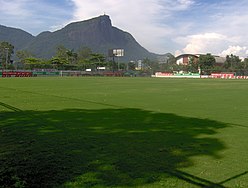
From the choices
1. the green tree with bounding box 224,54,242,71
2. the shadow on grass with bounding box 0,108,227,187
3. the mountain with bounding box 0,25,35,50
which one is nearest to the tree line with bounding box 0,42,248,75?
the green tree with bounding box 224,54,242,71

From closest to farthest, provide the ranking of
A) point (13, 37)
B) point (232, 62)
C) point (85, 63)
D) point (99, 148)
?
point (99, 148) → point (85, 63) → point (232, 62) → point (13, 37)

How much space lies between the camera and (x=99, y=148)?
569 centimetres

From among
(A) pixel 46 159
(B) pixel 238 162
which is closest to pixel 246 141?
(B) pixel 238 162

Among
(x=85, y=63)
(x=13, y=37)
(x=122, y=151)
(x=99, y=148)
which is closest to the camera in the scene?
(x=122, y=151)

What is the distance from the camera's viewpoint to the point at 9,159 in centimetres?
491

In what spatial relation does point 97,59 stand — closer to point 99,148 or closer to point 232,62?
point 232,62

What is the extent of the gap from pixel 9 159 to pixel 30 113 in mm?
5293

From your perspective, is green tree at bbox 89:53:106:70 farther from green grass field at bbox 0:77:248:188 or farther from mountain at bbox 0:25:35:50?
green grass field at bbox 0:77:248:188

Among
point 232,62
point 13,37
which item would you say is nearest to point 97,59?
point 232,62

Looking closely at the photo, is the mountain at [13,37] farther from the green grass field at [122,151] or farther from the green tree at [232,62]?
the green grass field at [122,151]

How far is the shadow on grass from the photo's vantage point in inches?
165

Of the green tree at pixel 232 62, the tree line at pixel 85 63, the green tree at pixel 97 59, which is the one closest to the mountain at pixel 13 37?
the tree line at pixel 85 63

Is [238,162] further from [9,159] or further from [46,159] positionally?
[9,159]

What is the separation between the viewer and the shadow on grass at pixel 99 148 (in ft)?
13.8
